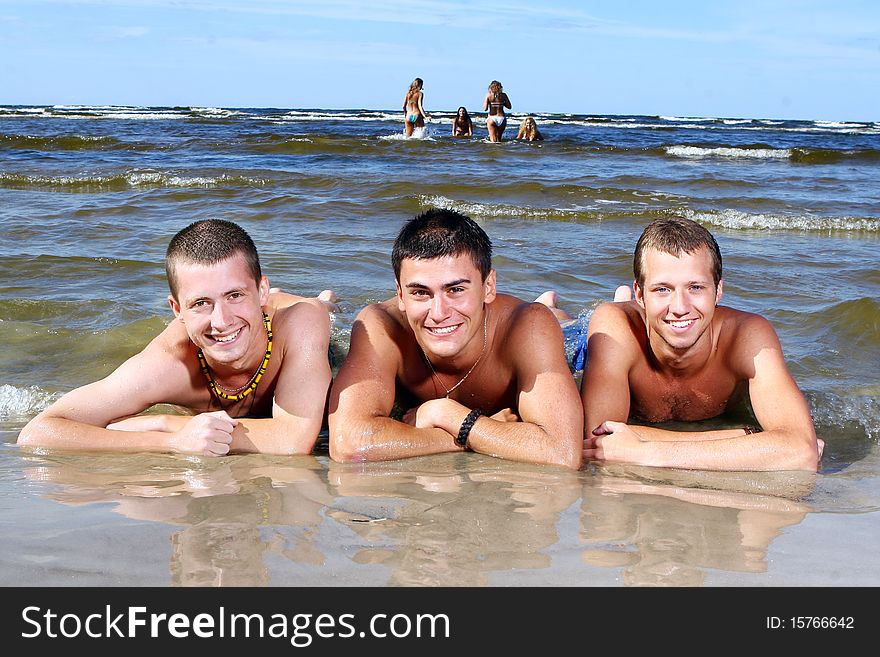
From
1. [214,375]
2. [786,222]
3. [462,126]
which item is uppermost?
[462,126]

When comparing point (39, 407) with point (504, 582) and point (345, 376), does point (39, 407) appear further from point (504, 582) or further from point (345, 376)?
point (504, 582)

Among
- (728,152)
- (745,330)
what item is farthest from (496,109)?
(745,330)

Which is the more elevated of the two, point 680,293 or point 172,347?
point 680,293

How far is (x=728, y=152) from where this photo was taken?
83.9 feet

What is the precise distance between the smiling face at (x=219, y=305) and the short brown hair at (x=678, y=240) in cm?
184

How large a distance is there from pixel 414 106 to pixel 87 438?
23.0 metres

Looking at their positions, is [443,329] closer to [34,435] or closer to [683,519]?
[683,519]

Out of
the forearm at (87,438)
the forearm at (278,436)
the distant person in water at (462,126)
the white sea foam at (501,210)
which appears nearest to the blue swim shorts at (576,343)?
the forearm at (278,436)

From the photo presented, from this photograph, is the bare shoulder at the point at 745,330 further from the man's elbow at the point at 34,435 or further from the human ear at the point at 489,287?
the man's elbow at the point at 34,435

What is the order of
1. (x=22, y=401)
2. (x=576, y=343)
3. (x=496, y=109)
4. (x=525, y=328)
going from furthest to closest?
(x=496, y=109), (x=576, y=343), (x=22, y=401), (x=525, y=328)

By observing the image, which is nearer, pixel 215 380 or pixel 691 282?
pixel 691 282

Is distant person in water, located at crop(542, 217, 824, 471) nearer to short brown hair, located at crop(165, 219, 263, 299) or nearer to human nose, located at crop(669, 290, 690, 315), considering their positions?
human nose, located at crop(669, 290, 690, 315)

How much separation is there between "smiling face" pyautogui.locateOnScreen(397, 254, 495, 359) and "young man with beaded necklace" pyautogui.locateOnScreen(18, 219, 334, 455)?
58 cm

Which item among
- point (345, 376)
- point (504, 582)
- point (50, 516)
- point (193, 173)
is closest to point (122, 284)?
point (345, 376)
